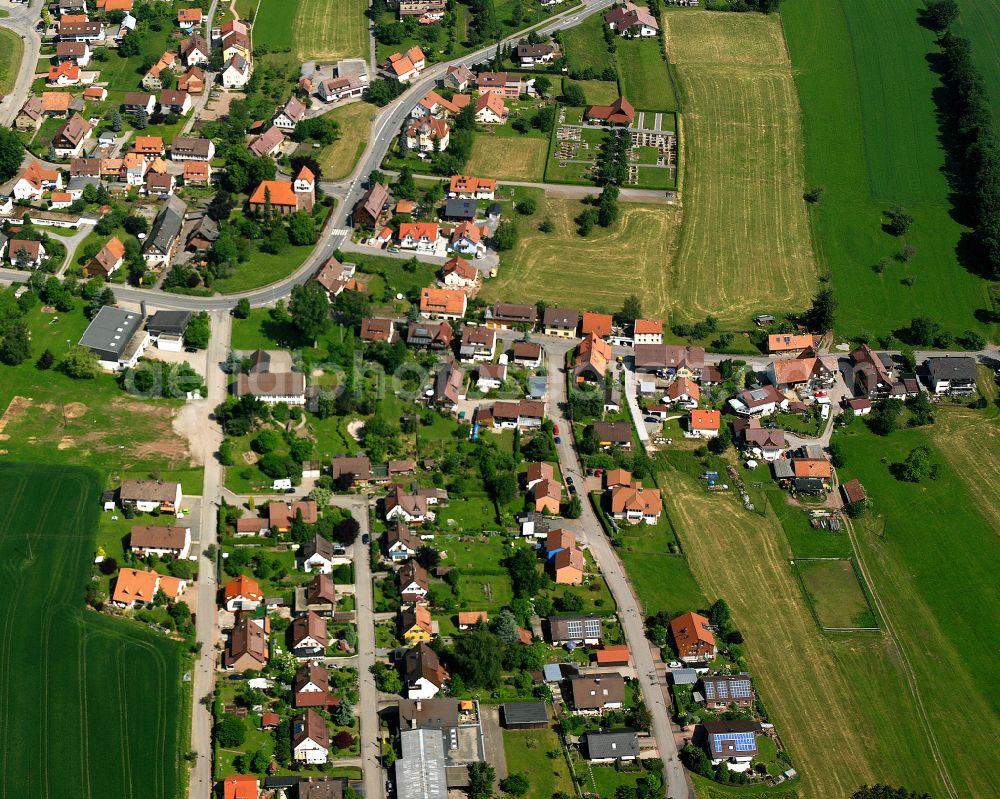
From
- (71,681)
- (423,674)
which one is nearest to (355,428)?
(423,674)

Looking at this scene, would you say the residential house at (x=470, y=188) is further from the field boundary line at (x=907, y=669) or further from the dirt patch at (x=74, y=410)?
the field boundary line at (x=907, y=669)

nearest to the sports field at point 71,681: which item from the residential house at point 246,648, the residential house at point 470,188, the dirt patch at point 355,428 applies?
the residential house at point 246,648

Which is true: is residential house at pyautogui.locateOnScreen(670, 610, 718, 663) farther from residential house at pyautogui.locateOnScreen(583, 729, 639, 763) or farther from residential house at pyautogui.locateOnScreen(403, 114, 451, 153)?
residential house at pyautogui.locateOnScreen(403, 114, 451, 153)

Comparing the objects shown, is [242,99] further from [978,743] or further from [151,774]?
[978,743]

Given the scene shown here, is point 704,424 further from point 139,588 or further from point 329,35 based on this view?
point 329,35

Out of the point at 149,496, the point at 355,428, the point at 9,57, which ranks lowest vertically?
the point at 355,428

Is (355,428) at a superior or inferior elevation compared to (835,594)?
superior

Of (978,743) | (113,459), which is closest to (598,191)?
(113,459)
